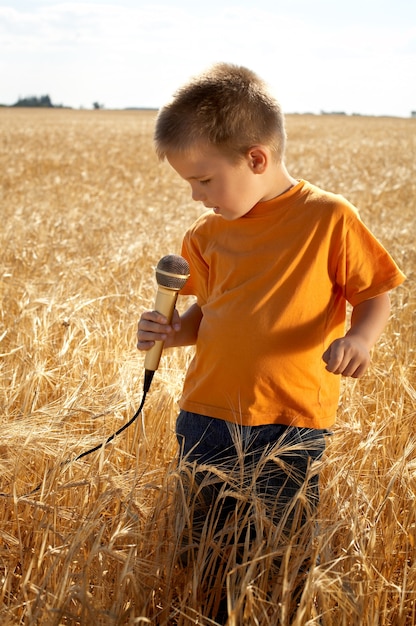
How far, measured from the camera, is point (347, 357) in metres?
1.67

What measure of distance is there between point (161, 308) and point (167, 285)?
91 millimetres

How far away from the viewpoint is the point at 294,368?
69.9 inches

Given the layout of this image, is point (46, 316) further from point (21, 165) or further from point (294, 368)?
point (21, 165)

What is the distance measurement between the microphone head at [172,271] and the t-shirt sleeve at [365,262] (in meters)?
0.35

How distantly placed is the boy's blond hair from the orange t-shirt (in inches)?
6.0

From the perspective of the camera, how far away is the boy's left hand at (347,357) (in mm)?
1660

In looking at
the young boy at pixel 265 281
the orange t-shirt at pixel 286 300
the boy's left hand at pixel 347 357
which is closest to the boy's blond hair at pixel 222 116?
the young boy at pixel 265 281

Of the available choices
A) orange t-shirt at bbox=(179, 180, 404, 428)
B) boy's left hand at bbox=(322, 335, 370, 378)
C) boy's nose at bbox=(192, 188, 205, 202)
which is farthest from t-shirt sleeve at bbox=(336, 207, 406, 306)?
boy's nose at bbox=(192, 188, 205, 202)

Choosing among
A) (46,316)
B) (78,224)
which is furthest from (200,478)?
(78,224)

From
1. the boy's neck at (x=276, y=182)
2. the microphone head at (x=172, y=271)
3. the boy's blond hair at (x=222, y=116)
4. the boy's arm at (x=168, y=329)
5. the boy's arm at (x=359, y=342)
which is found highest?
the boy's blond hair at (x=222, y=116)

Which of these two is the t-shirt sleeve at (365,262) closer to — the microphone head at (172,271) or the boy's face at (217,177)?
the boy's face at (217,177)

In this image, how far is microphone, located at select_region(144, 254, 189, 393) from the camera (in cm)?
170

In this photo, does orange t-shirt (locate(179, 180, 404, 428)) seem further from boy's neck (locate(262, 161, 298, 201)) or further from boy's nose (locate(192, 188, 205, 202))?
boy's nose (locate(192, 188, 205, 202))

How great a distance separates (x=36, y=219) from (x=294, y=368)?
4719 millimetres
